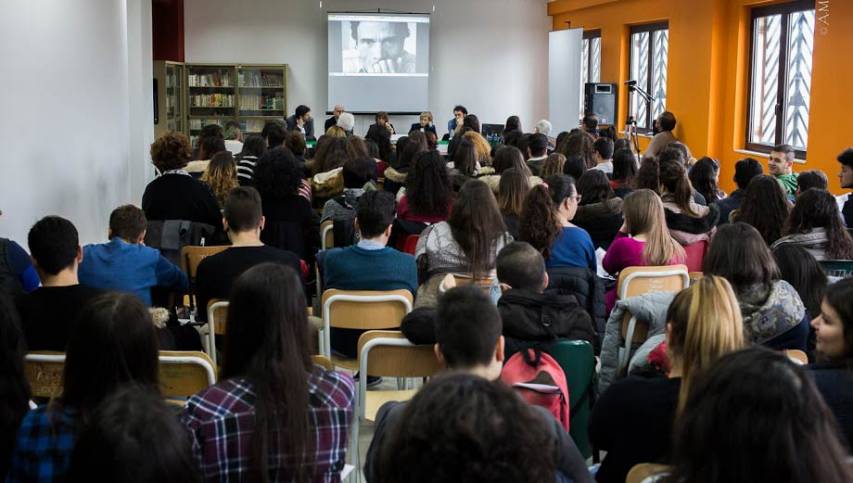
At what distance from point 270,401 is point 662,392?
97 cm

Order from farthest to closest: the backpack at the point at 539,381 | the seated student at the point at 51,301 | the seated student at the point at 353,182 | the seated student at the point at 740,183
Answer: the seated student at the point at 353,182 → the seated student at the point at 740,183 → the seated student at the point at 51,301 → the backpack at the point at 539,381

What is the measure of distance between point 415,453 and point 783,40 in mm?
9920

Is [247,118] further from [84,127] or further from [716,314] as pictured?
[716,314]

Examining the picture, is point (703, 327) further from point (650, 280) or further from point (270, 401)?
point (650, 280)

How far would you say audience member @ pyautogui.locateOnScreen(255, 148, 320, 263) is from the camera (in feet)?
19.3

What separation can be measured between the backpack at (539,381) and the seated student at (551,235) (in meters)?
1.64

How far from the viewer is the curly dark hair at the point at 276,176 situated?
589cm

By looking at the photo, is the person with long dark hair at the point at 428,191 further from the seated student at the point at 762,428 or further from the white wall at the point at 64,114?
the seated student at the point at 762,428

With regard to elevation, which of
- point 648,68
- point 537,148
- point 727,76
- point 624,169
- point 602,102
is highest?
point 648,68

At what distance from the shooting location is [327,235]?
5.99 m

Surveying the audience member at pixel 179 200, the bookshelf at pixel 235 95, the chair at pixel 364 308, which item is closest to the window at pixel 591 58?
the bookshelf at pixel 235 95

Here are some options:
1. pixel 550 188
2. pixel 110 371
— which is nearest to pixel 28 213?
pixel 550 188

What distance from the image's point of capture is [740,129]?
1095 cm

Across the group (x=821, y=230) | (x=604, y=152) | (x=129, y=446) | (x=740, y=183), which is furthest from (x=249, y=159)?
(x=129, y=446)
